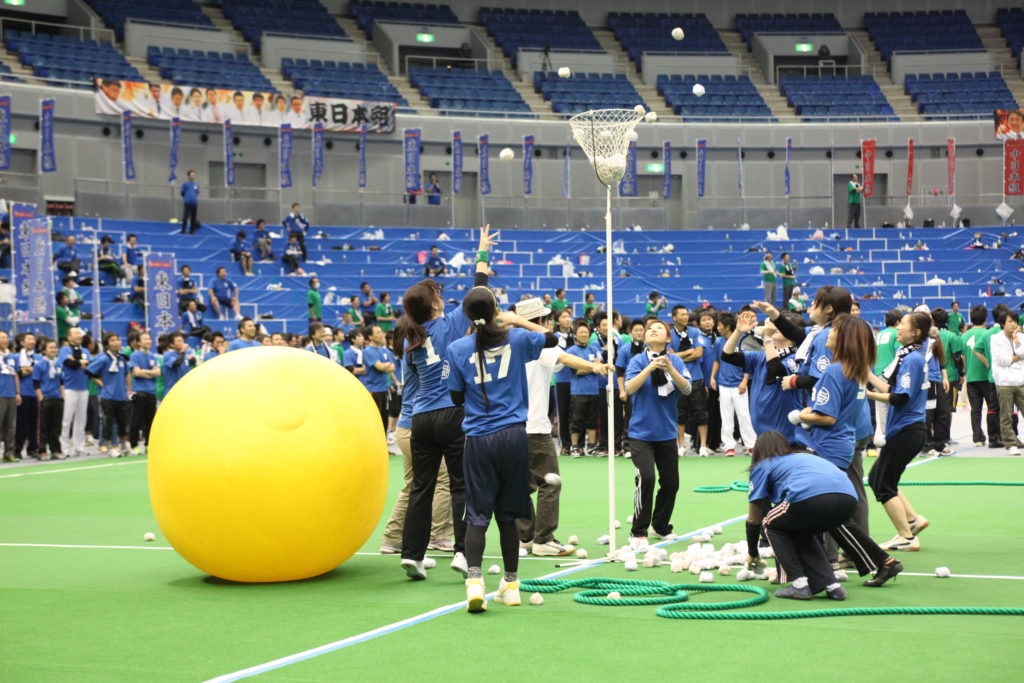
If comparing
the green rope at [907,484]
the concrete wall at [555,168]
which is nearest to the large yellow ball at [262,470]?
the green rope at [907,484]

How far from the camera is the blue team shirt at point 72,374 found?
20438 millimetres

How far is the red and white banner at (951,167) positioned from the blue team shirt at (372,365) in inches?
1125

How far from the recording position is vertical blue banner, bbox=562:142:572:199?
42562 mm

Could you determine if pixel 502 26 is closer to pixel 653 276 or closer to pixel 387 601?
pixel 653 276

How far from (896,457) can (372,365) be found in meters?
12.3

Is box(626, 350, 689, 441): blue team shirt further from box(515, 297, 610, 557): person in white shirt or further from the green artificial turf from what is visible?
the green artificial turf

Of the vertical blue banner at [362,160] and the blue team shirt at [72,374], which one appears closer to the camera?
the blue team shirt at [72,374]

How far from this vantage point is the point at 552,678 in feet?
19.5

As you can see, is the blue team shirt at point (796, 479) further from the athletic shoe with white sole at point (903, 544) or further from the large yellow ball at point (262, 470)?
the large yellow ball at point (262, 470)

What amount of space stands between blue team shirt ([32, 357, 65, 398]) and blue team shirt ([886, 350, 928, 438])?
49.3 ft

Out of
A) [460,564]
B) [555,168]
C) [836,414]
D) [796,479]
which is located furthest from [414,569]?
[555,168]

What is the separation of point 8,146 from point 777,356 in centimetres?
2878

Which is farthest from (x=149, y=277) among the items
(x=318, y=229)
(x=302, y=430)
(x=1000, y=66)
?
(x=1000, y=66)

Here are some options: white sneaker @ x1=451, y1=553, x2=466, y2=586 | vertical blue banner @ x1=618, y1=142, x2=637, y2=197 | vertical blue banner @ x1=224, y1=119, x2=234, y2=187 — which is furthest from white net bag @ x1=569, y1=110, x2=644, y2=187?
vertical blue banner @ x1=618, y1=142, x2=637, y2=197
